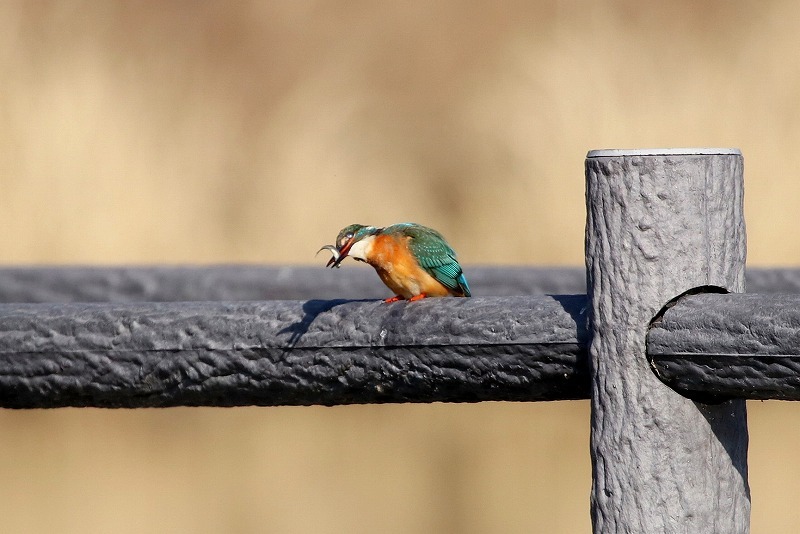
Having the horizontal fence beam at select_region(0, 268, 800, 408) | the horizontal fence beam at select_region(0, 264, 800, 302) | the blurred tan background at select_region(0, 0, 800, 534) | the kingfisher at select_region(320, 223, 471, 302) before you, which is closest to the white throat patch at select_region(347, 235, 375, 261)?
the kingfisher at select_region(320, 223, 471, 302)

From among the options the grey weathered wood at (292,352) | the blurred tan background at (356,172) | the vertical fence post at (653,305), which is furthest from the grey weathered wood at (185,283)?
the vertical fence post at (653,305)

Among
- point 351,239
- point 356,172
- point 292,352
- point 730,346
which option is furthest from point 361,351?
point 356,172

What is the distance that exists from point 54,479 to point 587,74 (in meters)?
2.71

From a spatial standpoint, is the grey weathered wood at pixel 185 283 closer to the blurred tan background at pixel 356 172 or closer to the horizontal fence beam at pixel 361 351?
the blurred tan background at pixel 356 172

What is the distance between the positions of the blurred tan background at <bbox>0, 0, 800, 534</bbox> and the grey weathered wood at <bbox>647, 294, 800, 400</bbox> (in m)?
2.85

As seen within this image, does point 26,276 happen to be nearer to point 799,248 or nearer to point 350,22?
point 350,22

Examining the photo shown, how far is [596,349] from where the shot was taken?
1.60 meters

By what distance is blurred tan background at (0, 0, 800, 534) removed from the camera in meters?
4.51

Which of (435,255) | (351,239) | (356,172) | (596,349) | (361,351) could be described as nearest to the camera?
(596,349)

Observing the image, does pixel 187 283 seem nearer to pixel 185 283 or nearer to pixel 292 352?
pixel 185 283

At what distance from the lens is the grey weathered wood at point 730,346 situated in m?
1.45

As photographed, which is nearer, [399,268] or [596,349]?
[596,349]

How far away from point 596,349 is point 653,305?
0.32 ft

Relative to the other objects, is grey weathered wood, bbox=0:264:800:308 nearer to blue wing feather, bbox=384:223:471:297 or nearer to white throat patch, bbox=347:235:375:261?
blue wing feather, bbox=384:223:471:297
